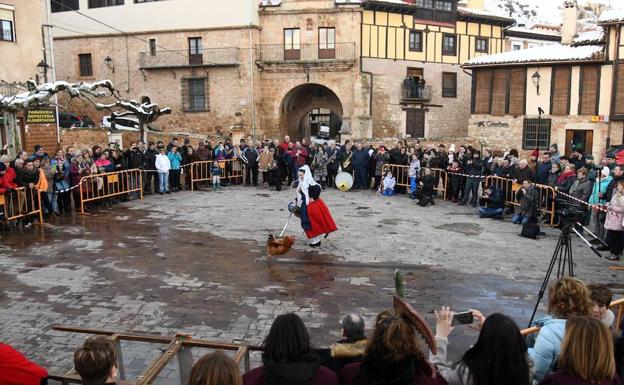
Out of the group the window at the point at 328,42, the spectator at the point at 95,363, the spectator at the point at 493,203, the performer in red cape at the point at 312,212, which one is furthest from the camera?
the window at the point at 328,42

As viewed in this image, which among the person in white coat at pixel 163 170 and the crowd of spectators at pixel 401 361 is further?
the person in white coat at pixel 163 170

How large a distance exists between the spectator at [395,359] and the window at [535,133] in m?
25.4

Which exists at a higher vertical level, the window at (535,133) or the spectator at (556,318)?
the window at (535,133)

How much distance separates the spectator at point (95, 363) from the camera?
10.8ft

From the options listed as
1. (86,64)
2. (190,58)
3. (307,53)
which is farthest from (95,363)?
(86,64)

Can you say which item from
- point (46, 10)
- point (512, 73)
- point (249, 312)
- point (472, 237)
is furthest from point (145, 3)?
point (249, 312)

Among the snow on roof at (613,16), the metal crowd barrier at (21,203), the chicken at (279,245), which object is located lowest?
the chicken at (279,245)

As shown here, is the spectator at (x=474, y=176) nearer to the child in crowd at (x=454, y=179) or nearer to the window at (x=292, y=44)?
the child in crowd at (x=454, y=179)

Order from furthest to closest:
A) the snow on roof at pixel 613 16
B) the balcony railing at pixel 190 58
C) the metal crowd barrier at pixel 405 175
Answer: the balcony railing at pixel 190 58 < the snow on roof at pixel 613 16 < the metal crowd barrier at pixel 405 175

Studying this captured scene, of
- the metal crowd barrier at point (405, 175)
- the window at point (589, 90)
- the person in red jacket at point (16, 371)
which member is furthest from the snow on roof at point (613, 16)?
the person in red jacket at point (16, 371)

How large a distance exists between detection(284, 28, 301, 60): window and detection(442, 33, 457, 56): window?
9.41 m

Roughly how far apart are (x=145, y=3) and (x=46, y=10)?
11.0 meters

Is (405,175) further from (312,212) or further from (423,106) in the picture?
(423,106)

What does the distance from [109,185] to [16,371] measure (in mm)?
13023
